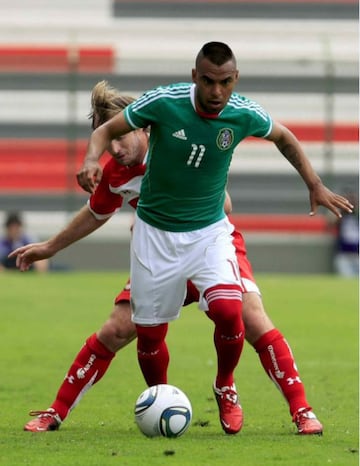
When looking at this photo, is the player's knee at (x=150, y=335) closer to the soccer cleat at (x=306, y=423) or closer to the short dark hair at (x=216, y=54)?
the soccer cleat at (x=306, y=423)

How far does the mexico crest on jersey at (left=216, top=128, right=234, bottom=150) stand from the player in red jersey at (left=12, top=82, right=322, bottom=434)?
702 millimetres

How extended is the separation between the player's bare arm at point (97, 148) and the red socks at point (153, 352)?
3.79ft

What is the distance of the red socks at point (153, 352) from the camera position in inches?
313

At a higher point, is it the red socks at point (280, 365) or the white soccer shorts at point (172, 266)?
the white soccer shorts at point (172, 266)

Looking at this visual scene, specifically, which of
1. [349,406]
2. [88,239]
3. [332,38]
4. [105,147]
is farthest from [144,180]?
[332,38]

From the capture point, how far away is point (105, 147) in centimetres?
745

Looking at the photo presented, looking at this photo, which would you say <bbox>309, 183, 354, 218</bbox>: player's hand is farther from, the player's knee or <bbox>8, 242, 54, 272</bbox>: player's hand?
<bbox>8, 242, 54, 272</bbox>: player's hand

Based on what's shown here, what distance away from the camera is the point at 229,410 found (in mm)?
7883

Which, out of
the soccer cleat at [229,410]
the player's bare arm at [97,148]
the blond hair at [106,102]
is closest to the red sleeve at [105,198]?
the blond hair at [106,102]

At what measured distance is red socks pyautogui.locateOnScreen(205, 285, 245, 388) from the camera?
7492 millimetres

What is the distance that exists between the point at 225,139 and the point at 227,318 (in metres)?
0.98

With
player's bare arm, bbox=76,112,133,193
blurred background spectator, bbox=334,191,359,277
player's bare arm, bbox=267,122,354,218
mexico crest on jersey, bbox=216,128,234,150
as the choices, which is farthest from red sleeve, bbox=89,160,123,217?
blurred background spectator, bbox=334,191,359,277

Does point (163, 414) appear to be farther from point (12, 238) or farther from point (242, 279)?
point (12, 238)

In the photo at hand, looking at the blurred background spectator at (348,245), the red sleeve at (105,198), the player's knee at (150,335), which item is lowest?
the blurred background spectator at (348,245)
